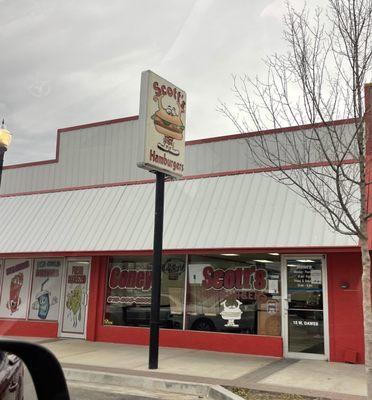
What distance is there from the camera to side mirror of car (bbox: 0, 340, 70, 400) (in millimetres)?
1821

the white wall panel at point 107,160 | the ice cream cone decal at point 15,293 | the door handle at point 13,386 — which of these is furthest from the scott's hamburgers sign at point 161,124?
the door handle at point 13,386

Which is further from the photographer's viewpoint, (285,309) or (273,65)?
(285,309)

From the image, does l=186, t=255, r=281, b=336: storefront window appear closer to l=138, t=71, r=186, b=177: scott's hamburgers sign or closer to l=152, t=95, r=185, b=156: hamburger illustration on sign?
l=138, t=71, r=186, b=177: scott's hamburgers sign

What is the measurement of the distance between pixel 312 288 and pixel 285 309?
821 mm

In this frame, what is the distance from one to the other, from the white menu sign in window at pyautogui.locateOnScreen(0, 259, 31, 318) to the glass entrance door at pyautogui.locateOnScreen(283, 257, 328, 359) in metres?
8.58

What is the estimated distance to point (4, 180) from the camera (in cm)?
1983

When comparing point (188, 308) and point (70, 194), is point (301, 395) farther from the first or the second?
point (70, 194)

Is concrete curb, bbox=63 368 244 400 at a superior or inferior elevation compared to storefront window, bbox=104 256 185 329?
inferior

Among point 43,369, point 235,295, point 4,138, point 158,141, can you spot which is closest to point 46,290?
point 4,138

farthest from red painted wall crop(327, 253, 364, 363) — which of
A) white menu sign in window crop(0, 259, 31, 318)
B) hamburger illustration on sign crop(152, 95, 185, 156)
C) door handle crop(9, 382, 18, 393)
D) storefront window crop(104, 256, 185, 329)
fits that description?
door handle crop(9, 382, 18, 393)

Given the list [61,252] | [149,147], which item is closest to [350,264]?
[149,147]

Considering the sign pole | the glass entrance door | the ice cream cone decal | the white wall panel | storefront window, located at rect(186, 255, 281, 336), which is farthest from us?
the ice cream cone decal

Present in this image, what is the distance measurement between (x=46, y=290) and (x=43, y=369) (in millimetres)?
14769

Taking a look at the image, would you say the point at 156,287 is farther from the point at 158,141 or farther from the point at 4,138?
the point at 4,138
